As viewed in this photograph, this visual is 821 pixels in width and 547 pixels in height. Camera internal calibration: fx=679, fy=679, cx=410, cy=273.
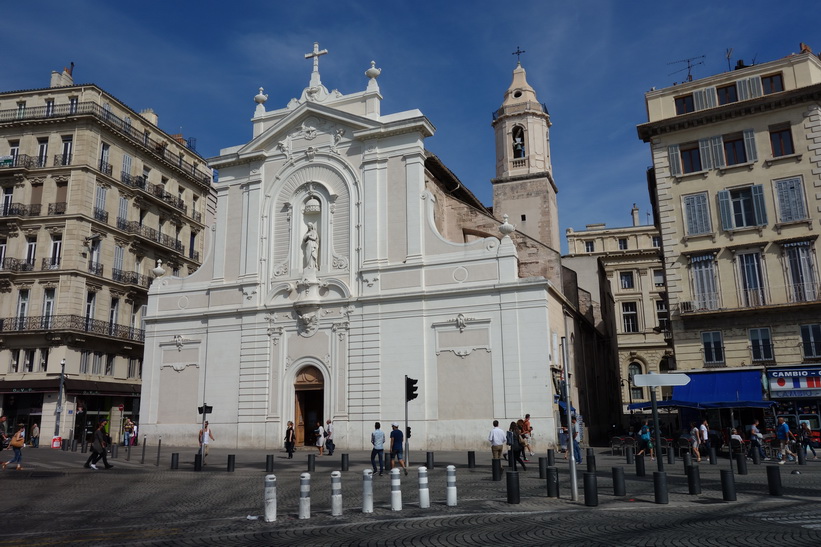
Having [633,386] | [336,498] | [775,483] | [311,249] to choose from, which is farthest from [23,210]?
[633,386]

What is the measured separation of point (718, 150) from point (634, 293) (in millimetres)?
38419

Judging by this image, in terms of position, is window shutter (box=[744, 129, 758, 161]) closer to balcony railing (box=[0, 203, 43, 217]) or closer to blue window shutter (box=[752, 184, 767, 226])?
blue window shutter (box=[752, 184, 767, 226])

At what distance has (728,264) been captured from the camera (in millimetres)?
28812

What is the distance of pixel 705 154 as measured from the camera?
99.6 ft

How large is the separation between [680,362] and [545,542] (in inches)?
863

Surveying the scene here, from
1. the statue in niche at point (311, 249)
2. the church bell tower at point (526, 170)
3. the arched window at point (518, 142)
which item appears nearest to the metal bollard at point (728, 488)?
the statue in niche at point (311, 249)

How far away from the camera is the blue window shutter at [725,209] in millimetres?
29156

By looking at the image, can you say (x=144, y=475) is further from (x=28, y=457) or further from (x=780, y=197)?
(x=780, y=197)

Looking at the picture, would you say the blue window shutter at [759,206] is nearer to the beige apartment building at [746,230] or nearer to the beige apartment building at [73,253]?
the beige apartment building at [746,230]

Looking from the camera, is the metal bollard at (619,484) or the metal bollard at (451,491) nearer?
the metal bollard at (451,491)

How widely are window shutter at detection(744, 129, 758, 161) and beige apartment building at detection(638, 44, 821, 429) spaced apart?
0.14 feet

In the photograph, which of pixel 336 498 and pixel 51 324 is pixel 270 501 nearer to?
pixel 336 498

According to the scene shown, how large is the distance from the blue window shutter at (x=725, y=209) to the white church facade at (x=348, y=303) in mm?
7790

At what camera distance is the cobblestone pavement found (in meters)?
9.77
